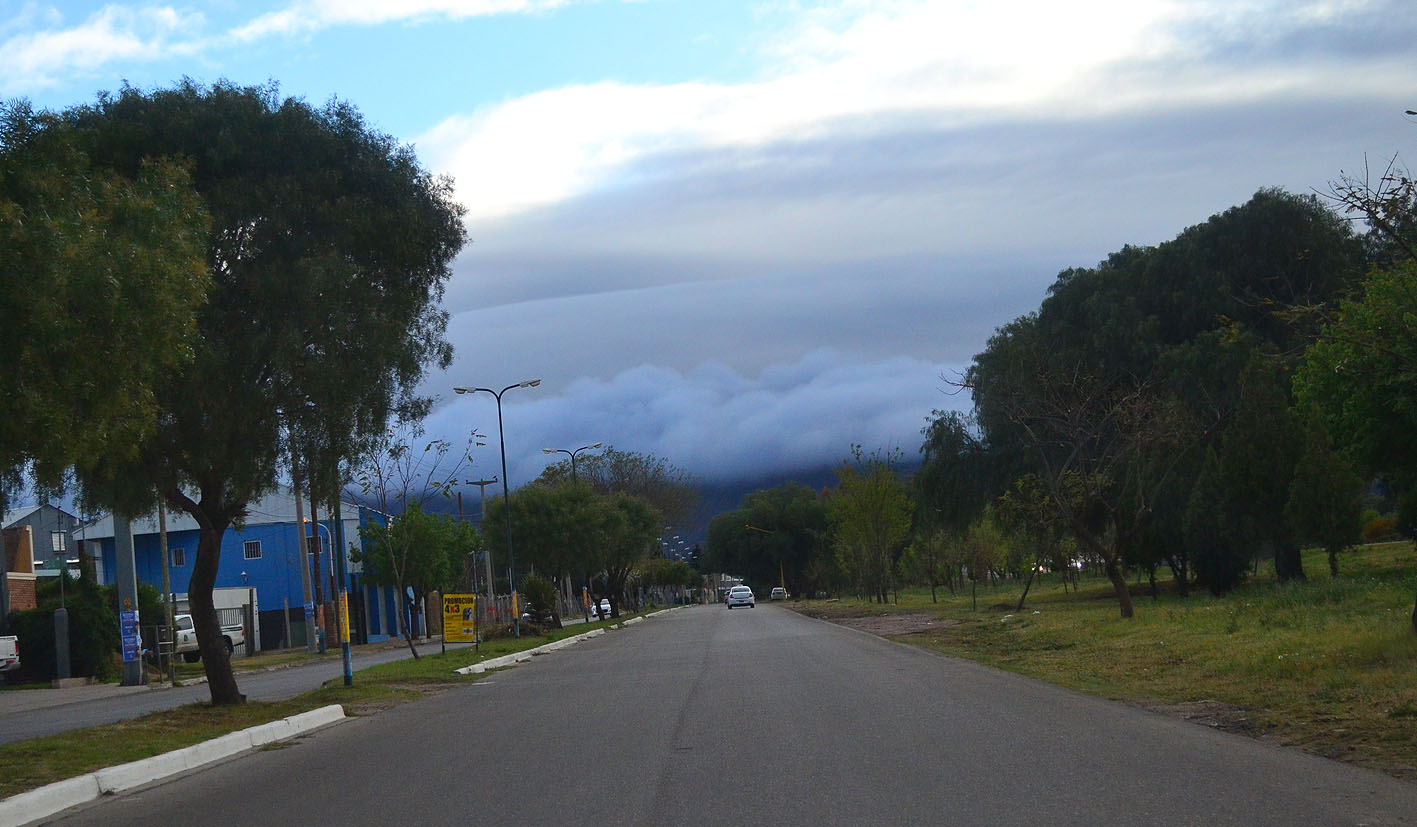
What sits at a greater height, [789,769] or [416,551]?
[416,551]

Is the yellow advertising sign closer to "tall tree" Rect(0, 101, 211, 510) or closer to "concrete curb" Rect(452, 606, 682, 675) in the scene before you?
"concrete curb" Rect(452, 606, 682, 675)

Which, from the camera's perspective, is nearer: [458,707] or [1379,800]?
[1379,800]

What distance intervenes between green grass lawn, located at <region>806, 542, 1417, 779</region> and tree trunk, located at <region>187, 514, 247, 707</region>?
11.4 m

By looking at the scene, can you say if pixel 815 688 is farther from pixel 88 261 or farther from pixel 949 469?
pixel 949 469

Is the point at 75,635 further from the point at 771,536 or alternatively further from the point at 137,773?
the point at 771,536

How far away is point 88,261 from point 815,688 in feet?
34.7

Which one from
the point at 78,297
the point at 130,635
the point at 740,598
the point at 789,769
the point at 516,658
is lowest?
the point at 740,598

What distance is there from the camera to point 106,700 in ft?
88.8

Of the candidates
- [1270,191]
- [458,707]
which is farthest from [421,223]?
[1270,191]

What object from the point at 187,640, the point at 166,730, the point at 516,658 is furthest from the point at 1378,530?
the point at 166,730

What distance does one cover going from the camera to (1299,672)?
48.6 feet

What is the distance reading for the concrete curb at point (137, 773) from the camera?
9.89 metres

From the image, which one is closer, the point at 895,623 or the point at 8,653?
the point at 8,653

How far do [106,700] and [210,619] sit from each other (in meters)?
10.8
